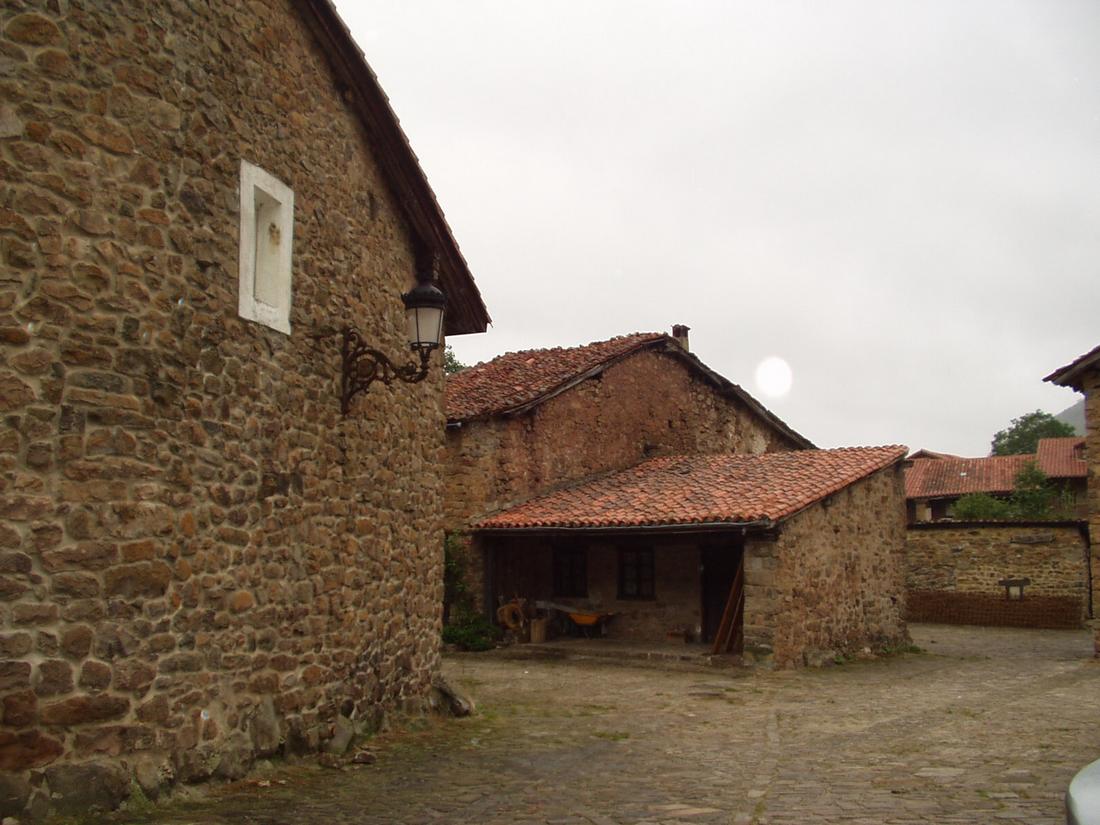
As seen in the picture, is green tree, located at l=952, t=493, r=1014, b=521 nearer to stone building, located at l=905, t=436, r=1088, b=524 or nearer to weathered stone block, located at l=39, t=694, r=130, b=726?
stone building, located at l=905, t=436, r=1088, b=524

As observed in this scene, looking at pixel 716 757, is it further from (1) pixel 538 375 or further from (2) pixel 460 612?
(1) pixel 538 375

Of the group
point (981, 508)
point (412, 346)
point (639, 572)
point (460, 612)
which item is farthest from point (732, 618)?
point (981, 508)

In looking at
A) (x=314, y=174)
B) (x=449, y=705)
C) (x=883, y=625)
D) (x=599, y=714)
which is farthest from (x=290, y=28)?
(x=883, y=625)

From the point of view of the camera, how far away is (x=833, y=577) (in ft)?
56.2

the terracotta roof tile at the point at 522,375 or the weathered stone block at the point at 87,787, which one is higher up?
the terracotta roof tile at the point at 522,375

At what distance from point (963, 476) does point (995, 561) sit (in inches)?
878

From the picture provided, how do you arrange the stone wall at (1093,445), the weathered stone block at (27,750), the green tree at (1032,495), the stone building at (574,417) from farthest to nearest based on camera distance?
1. the green tree at (1032,495)
2. the stone building at (574,417)
3. the stone wall at (1093,445)
4. the weathered stone block at (27,750)

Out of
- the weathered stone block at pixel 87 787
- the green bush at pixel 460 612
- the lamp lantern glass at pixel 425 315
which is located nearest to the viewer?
the weathered stone block at pixel 87 787

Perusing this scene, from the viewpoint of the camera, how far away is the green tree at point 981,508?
38312 mm

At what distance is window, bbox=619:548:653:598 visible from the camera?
1894 cm

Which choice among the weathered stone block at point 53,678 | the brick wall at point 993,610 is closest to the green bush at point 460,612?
the brick wall at point 993,610

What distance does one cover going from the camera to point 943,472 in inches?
1858

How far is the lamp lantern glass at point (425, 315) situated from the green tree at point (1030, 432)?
227ft

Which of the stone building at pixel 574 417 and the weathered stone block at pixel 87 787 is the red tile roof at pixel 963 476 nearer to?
the stone building at pixel 574 417
